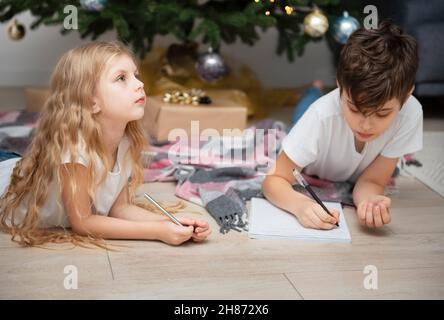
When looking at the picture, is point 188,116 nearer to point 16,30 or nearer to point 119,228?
point 16,30

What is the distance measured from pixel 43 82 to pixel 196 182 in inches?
56.4

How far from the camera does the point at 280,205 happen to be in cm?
141

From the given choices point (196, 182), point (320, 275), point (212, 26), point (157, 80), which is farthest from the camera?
point (157, 80)

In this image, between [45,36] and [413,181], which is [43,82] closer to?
[45,36]

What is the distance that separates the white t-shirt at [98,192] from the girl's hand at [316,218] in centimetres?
37

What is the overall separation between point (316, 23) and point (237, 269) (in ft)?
3.73

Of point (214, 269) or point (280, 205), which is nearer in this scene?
point (214, 269)

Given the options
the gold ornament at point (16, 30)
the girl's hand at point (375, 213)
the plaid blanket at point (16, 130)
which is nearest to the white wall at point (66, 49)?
the gold ornament at point (16, 30)

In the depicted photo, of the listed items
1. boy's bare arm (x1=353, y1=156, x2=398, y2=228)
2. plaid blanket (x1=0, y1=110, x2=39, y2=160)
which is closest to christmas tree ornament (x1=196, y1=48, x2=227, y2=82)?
plaid blanket (x1=0, y1=110, x2=39, y2=160)

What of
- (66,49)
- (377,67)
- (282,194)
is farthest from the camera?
(66,49)

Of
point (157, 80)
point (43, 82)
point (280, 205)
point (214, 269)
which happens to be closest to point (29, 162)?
point (214, 269)

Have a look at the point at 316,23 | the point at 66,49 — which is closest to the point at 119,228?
the point at 316,23

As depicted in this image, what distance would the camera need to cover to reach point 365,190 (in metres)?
1.48

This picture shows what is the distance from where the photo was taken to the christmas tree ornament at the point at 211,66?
2143mm
